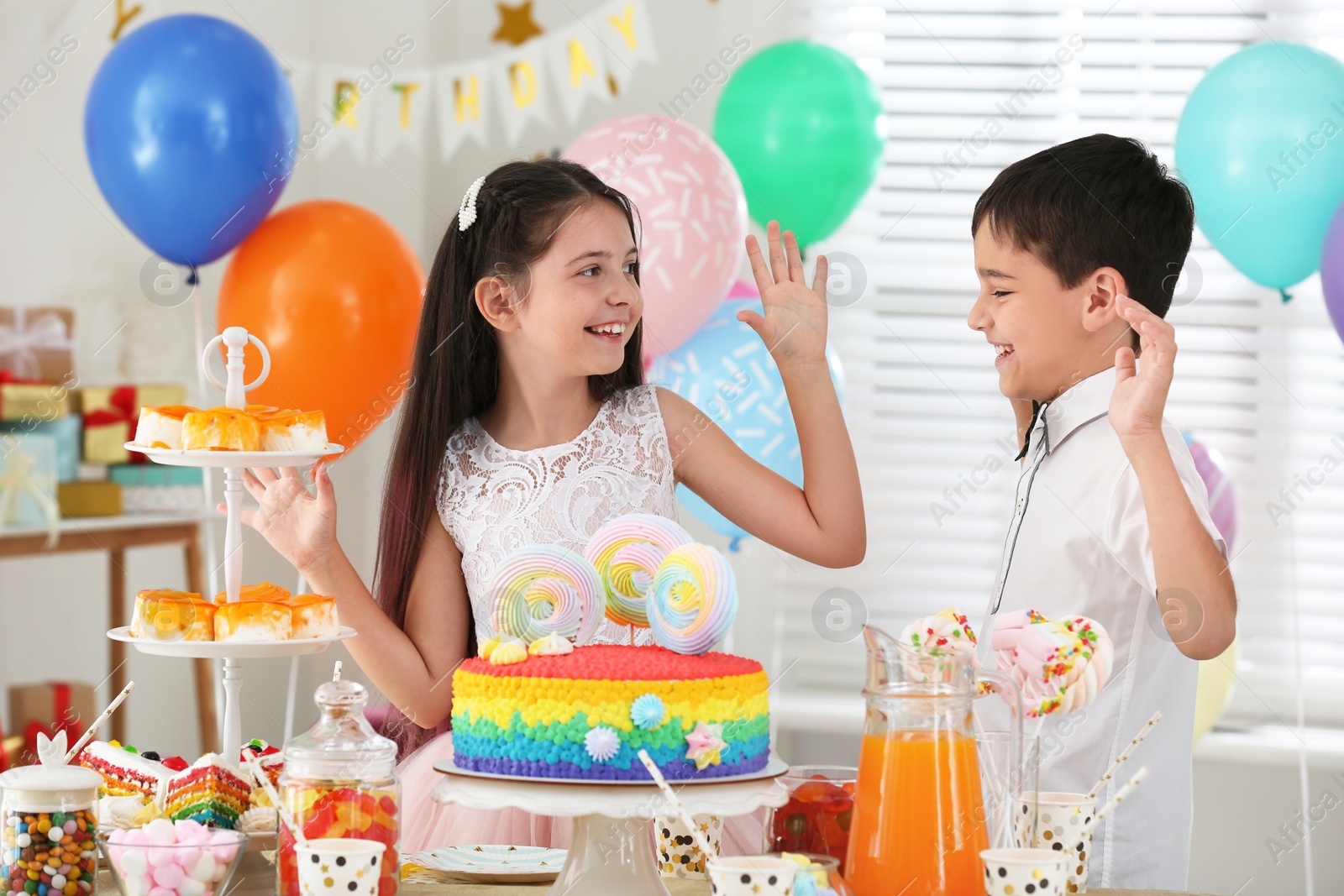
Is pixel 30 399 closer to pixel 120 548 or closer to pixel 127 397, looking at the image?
pixel 127 397

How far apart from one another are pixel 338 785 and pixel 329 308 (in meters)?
1.46

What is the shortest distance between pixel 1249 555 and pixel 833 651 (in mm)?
1050

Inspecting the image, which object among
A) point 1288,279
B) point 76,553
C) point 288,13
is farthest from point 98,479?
point 1288,279

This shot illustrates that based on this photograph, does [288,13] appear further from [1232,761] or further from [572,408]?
[1232,761]

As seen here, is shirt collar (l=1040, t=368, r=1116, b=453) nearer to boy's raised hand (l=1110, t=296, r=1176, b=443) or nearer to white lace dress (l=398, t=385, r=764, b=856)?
boy's raised hand (l=1110, t=296, r=1176, b=443)

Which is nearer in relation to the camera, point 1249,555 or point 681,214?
point 681,214

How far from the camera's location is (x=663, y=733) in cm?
107

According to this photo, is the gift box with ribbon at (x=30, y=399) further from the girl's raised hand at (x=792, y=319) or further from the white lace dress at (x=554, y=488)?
the girl's raised hand at (x=792, y=319)

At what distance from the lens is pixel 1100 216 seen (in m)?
1.60

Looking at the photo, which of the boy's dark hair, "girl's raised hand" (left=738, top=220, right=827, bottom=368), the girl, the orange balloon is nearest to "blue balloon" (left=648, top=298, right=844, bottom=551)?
the orange balloon

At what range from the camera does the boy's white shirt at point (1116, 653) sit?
1403 mm

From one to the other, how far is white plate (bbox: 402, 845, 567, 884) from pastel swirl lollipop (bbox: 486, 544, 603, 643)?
8.8 inches

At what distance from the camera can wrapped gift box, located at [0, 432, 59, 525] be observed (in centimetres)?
269

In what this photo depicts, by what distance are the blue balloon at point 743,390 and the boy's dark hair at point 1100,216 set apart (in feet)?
3.07
